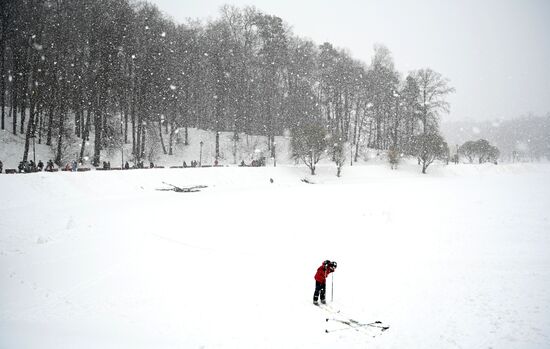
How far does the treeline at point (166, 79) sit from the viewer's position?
33188mm

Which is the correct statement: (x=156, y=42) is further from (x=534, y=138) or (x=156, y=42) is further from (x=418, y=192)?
(x=534, y=138)

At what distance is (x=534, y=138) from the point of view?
462 ft

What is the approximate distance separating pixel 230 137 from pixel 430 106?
33.0 metres

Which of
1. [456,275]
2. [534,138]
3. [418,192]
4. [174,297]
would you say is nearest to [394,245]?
[456,275]

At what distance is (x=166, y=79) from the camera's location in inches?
1610

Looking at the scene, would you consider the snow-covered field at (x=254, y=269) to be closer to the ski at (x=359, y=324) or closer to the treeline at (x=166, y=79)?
the ski at (x=359, y=324)

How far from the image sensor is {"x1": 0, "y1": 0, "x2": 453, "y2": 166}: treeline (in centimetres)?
3319

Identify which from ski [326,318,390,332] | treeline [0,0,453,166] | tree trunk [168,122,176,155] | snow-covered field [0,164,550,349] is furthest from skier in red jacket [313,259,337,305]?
tree trunk [168,122,176,155]

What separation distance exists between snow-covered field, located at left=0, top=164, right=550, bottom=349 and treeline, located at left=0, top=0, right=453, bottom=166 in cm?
1299

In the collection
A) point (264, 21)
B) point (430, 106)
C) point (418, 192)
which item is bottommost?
point (418, 192)

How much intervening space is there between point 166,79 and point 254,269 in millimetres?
33390

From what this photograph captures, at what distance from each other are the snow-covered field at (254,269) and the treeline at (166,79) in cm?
1299

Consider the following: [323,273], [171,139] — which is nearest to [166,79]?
[171,139]

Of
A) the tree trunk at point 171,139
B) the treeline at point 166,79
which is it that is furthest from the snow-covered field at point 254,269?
the tree trunk at point 171,139
